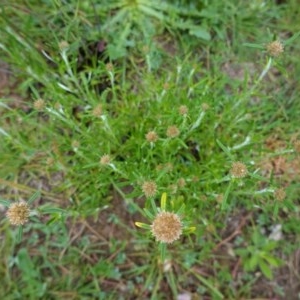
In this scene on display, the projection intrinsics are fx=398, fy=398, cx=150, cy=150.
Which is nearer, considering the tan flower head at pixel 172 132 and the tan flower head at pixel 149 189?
the tan flower head at pixel 149 189

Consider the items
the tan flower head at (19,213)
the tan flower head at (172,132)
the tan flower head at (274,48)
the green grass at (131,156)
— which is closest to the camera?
the tan flower head at (19,213)

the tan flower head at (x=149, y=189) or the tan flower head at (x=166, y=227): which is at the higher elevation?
the tan flower head at (x=166, y=227)

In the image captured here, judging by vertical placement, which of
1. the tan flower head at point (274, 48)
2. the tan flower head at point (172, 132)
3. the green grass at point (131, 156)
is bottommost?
the green grass at point (131, 156)

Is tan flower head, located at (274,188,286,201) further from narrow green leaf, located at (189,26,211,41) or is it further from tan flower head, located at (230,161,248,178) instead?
narrow green leaf, located at (189,26,211,41)

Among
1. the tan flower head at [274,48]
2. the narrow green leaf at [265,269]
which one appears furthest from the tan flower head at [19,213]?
the narrow green leaf at [265,269]

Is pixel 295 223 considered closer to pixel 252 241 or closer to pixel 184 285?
pixel 252 241

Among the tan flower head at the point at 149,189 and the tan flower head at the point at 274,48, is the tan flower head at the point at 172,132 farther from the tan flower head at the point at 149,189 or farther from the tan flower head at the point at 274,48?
the tan flower head at the point at 274,48

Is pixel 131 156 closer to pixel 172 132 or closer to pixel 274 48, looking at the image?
pixel 172 132

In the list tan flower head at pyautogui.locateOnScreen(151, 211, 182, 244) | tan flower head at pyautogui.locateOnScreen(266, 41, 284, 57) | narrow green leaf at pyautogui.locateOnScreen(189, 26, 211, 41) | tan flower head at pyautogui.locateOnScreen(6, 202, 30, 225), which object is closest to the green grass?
narrow green leaf at pyautogui.locateOnScreen(189, 26, 211, 41)
